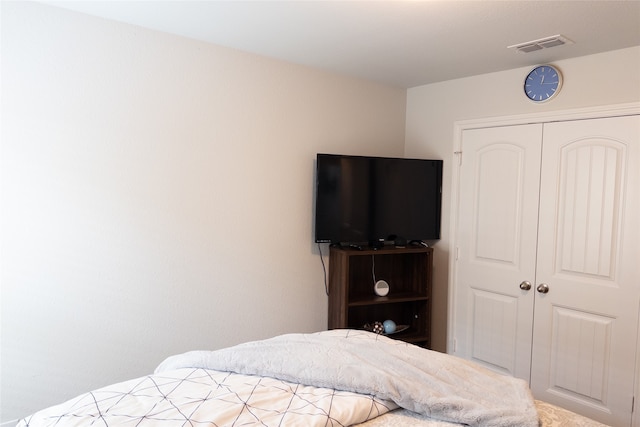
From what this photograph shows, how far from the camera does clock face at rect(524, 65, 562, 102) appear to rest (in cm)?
293

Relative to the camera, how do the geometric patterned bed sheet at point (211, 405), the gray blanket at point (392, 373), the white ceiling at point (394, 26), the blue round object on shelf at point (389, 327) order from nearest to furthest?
the geometric patterned bed sheet at point (211, 405) < the gray blanket at point (392, 373) < the white ceiling at point (394, 26) < the blue round object on shelf at point (389, 327)

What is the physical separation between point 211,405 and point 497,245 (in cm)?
244

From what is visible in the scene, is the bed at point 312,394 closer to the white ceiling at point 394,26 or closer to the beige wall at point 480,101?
the white ceiling at point 394,26

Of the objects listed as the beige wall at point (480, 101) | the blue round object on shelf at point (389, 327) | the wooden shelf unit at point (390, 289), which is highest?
the beige wall at point (480, 101)

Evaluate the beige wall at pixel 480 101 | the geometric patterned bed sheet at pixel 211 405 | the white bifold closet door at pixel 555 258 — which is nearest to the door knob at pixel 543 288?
the white bifold closet door at pixel 555 258

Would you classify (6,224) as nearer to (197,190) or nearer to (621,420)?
(197,190)

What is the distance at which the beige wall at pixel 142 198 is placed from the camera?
7.56 feet

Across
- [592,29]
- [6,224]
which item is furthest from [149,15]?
[592,29]

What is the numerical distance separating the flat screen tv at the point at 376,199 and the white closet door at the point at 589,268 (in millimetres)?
833

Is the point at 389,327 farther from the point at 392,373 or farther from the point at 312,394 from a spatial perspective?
the point at 312,394

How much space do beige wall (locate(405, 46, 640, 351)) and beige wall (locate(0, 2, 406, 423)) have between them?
768mm

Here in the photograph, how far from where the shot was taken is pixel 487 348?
3.37m

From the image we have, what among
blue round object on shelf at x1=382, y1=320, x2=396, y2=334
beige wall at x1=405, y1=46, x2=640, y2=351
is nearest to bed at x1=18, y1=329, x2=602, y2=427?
blue round object on shelf at x1=382, y1=320, x2=396, y2=334

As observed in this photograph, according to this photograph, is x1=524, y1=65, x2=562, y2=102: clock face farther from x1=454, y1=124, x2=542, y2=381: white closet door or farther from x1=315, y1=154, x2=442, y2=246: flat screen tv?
x1=315, y1=154, x2=442, y2=246: flat screen tv
